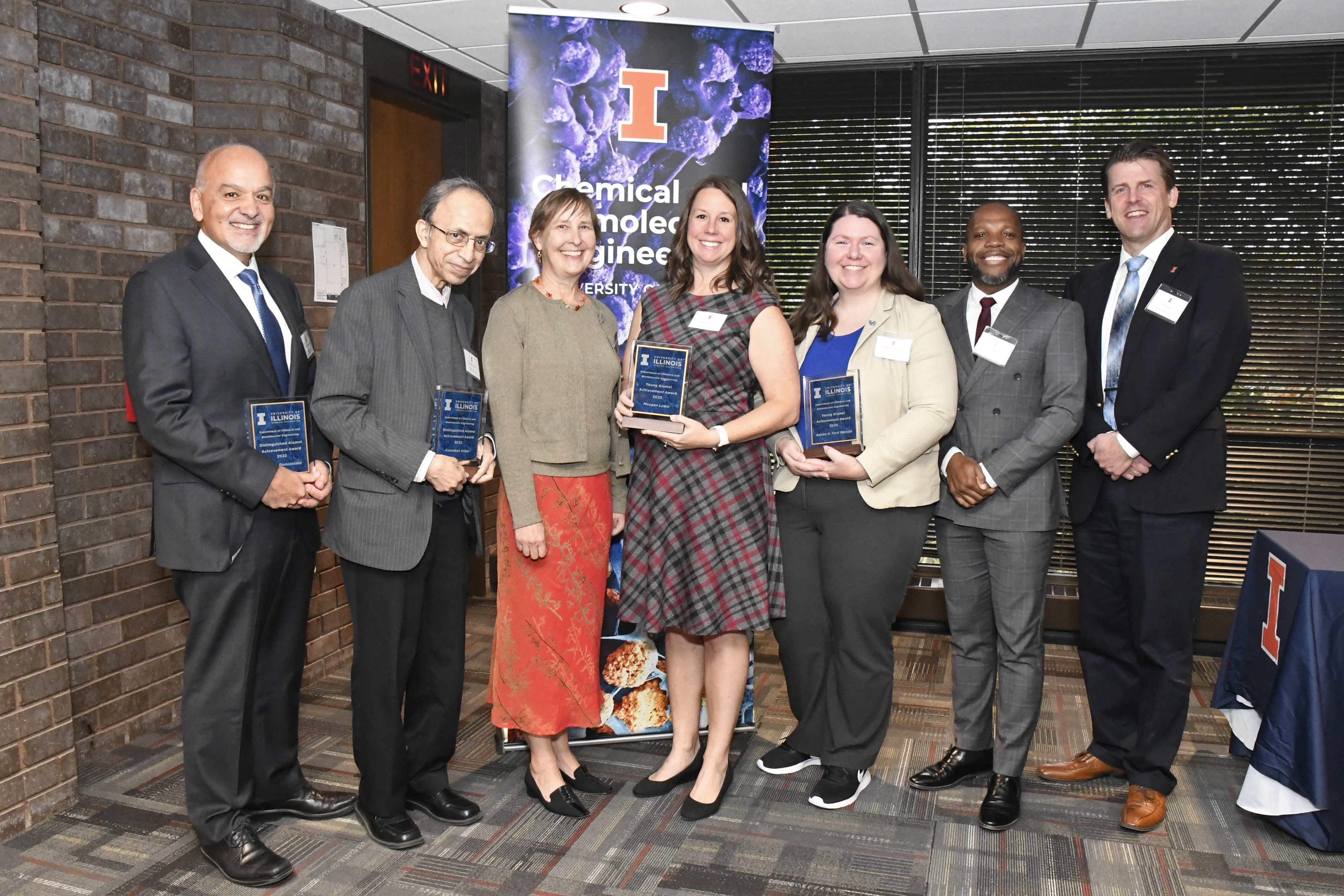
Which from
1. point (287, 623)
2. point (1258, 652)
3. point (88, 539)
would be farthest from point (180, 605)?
point (1258, 652)

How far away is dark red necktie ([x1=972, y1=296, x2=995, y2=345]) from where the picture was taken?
287cm

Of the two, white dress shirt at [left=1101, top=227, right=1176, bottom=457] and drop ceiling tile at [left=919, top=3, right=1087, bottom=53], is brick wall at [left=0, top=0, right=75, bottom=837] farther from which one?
drop ceiling tile at [left=919, top=3, right=1087, bottom=53]

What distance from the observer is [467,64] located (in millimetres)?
4984

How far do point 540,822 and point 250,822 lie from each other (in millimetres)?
801

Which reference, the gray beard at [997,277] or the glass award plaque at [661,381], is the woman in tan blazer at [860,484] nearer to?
the gray beard at [997,277]

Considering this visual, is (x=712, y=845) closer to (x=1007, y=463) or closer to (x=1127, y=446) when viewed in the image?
(x=1007, y=463)

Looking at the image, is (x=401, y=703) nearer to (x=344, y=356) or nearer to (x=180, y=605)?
(x=344, y=356)

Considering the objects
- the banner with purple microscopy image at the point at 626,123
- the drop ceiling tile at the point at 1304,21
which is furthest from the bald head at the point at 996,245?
the drop ceiling tile at the point at 1304,21

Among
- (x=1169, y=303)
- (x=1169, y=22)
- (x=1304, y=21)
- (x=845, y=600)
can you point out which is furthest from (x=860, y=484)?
(x=1304, y=21)

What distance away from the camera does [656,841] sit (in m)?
2.72

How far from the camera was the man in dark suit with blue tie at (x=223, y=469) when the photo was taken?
237 centimetres

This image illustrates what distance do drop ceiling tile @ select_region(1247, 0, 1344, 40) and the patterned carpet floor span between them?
9.99 ft

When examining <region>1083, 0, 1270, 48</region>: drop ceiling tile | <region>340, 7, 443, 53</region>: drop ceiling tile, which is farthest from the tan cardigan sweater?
<region>1083, 0, 1270, 48</region>: drop ceiling tile

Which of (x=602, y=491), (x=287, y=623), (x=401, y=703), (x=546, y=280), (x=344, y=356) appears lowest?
(x=401, y=703)
